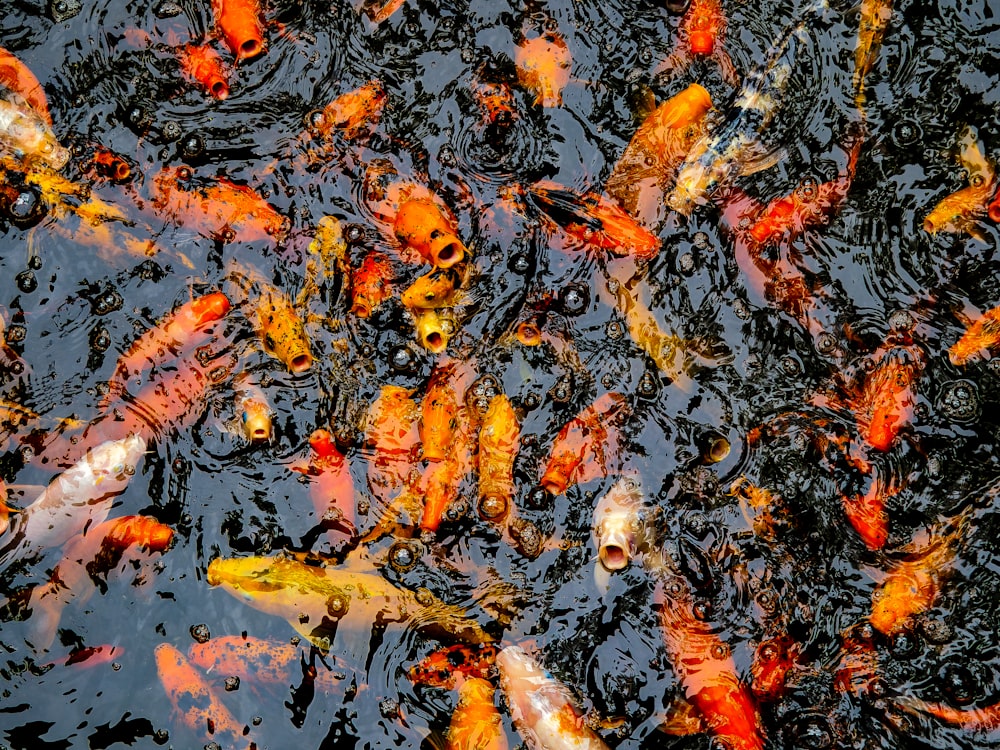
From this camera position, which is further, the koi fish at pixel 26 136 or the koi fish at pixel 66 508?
the koi fish at pixel 26 136

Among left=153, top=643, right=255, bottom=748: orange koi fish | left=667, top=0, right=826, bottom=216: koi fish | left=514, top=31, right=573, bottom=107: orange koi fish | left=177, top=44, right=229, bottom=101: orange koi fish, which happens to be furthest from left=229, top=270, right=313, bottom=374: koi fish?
left=667, top=0, right=826, bottom=216: koi fish

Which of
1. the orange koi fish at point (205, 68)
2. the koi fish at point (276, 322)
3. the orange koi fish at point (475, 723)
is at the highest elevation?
the orange koi fish at point (205, 68)

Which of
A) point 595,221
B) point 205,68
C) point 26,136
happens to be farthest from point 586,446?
point 26,136

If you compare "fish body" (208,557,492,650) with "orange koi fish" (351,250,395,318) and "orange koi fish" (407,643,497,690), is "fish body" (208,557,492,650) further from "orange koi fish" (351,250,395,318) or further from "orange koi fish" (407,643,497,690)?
"orange koi fish" (351,250,395,318)

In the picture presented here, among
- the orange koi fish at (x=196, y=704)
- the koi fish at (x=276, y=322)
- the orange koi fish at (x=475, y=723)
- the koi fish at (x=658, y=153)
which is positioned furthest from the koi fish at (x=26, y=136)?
the orange koi fish at (x=475, y=723)

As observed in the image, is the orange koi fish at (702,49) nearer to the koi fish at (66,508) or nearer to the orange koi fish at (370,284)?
the orange koi fish at (370,284)

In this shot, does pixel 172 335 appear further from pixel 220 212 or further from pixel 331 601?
pixel 331 601

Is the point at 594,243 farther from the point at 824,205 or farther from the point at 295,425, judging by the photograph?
the point at 295,425
